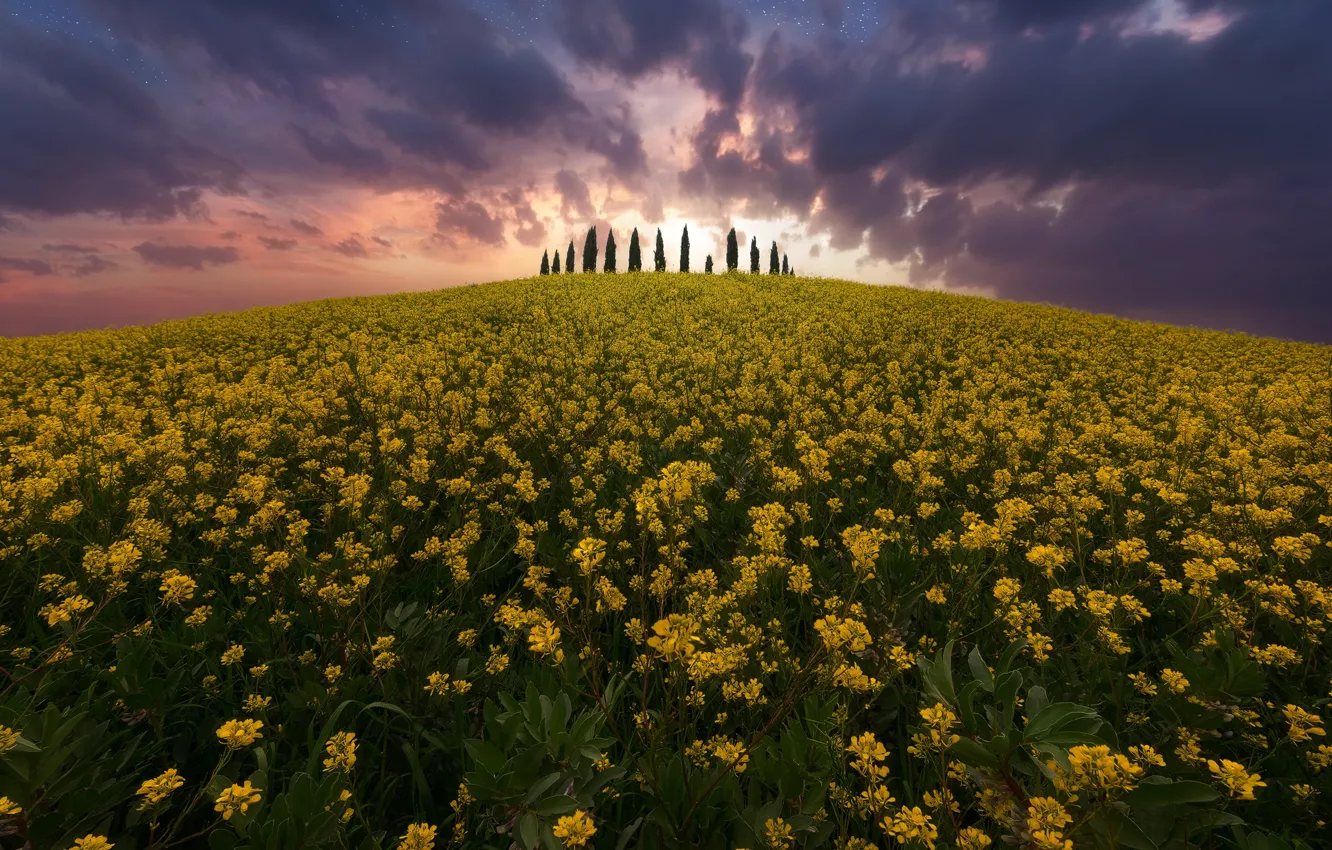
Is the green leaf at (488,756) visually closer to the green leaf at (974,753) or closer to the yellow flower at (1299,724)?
the green leaf at (974,753)

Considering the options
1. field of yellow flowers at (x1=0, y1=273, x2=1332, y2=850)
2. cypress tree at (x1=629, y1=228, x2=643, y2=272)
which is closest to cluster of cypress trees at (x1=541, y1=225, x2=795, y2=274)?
cypress tree at (x1=629, y1=228, x2=643, y2=272)

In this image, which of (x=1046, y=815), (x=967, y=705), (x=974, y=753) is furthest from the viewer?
(x=967, y=705)

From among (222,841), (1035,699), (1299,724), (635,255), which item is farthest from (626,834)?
(635,255)

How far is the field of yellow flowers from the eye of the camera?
208 centimetres

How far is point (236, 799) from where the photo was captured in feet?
6.15

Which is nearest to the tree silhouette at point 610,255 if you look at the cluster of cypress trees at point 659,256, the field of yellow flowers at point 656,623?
the cluster of cypress trees at point 659,256

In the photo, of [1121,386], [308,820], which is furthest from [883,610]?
[1121,386]

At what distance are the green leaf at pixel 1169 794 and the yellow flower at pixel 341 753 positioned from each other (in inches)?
114

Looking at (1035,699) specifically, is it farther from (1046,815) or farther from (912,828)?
(912,828)

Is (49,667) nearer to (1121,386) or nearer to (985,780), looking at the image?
(985,780)

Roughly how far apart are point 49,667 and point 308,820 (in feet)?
8.37

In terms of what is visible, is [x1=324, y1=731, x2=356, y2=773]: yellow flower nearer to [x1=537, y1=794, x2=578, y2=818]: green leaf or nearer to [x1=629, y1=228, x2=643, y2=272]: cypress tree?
[x1=537, y1=794, x2=578, y2=818]: green leaf

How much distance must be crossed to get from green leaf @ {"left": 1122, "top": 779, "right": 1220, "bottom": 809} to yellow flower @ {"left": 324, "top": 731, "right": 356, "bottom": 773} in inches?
114

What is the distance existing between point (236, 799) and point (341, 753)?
0.41 metres
